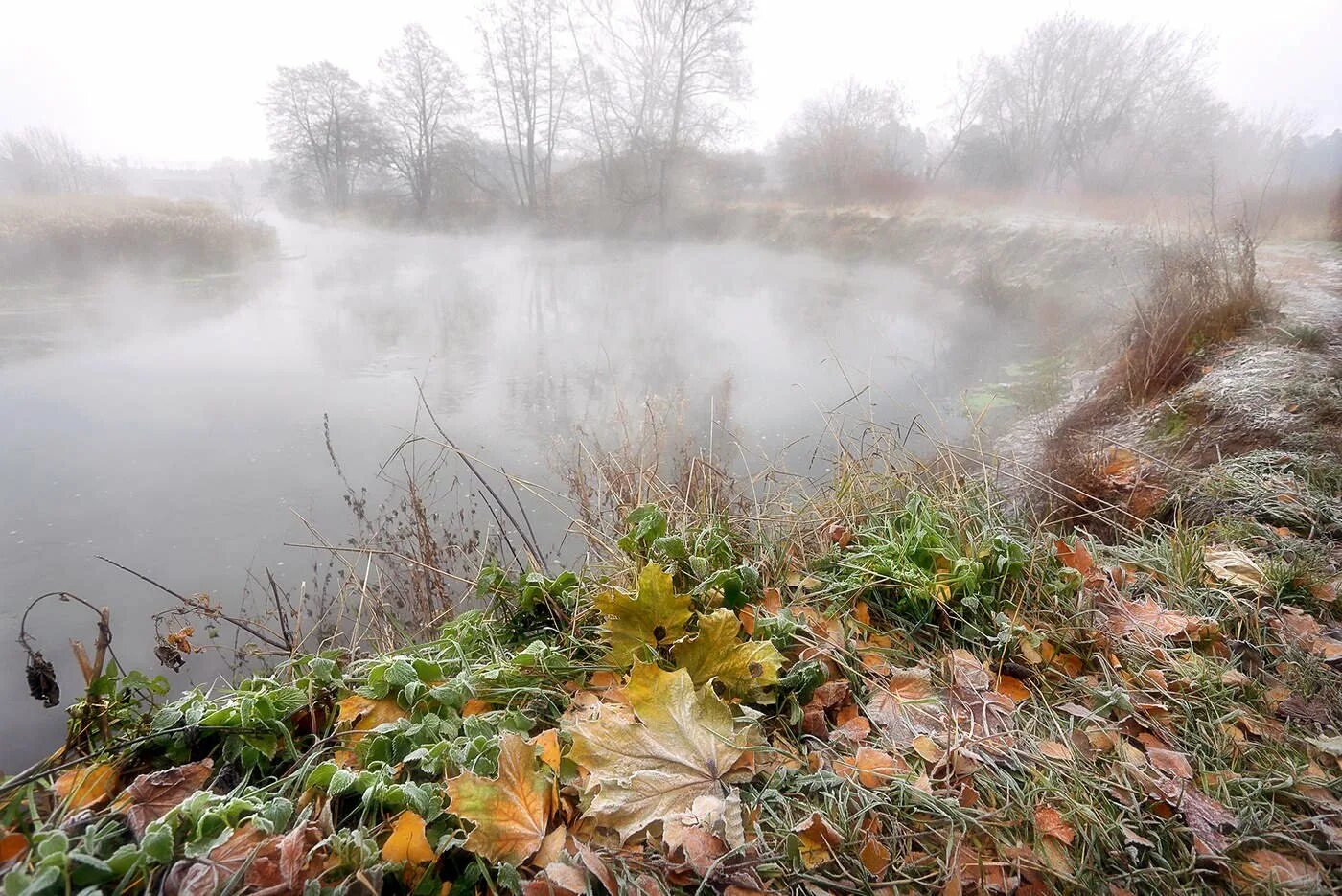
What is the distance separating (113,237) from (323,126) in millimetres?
10672

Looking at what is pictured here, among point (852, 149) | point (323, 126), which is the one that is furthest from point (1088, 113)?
point (323, 126)

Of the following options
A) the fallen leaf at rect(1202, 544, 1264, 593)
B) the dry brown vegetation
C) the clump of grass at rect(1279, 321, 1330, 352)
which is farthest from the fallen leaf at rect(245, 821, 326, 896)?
the clump of grass at rect(1279, 321, 1330, 352)

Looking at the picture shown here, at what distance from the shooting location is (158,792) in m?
0.88

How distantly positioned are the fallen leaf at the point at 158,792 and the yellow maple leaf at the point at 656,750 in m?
0.57

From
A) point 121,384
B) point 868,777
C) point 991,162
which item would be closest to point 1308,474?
point 868,777

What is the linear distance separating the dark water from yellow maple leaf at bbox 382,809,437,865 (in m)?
2.77

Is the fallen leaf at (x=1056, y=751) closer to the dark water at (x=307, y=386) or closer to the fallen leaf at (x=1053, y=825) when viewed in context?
the fallen leaf at (x=1053, y=825)

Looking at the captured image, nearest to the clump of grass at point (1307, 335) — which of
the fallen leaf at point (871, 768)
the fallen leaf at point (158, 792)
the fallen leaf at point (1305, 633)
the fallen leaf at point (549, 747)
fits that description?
the fallen leaf at point (1305, 633)

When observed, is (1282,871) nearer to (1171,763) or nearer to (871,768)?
(1171,763)

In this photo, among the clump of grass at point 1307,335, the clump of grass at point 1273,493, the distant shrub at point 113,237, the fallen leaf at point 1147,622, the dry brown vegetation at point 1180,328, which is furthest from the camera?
the distant shrub at point 113,237

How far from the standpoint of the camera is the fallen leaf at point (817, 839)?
35.7 inches

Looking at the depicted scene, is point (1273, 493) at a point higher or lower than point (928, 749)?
higher

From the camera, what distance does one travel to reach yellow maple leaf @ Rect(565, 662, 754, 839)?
922mm

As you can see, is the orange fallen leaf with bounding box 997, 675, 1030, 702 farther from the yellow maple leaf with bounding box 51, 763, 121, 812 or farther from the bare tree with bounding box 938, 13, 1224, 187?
the bare tree with bounding box 938, 13, 1224, 187
